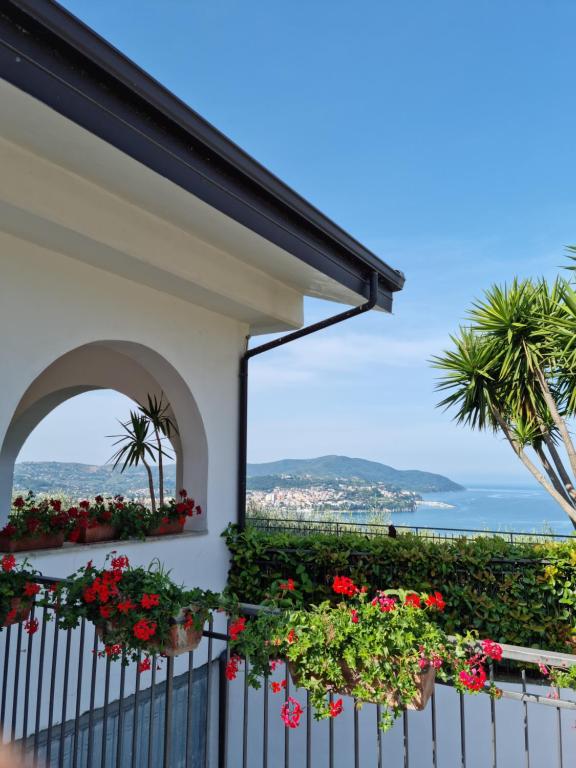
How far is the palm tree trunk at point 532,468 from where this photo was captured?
9.30 metres

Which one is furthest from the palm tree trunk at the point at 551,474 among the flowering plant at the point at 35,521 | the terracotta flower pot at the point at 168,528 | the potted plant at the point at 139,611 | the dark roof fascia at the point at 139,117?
the potted plant at the point at 139,611

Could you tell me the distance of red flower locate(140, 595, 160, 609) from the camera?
209cm

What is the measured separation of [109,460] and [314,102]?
7.90 metres

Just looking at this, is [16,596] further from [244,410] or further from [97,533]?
[244,410]

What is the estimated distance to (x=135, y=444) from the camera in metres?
6.04

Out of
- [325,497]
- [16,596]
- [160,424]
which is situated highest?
[160,424]

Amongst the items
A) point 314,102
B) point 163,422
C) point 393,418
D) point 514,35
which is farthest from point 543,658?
point 393,418

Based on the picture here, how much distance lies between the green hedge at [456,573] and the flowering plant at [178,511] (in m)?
0.52

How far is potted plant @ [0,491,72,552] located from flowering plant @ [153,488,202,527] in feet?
2.53

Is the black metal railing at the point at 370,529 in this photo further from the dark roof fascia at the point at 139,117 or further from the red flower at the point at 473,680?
the red flower at the point at 473,680

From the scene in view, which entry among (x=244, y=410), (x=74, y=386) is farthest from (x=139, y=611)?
(x=74, y=386)

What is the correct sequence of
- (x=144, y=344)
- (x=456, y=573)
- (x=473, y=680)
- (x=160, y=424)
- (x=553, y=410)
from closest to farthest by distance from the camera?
1. (x=473, y=680)
2. (x=144, y=344)
3. (x=456, y=573)
4. (x=160, y=424)
5. (x=553, y=410)

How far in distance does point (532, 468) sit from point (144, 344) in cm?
767

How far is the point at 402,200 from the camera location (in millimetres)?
16641
